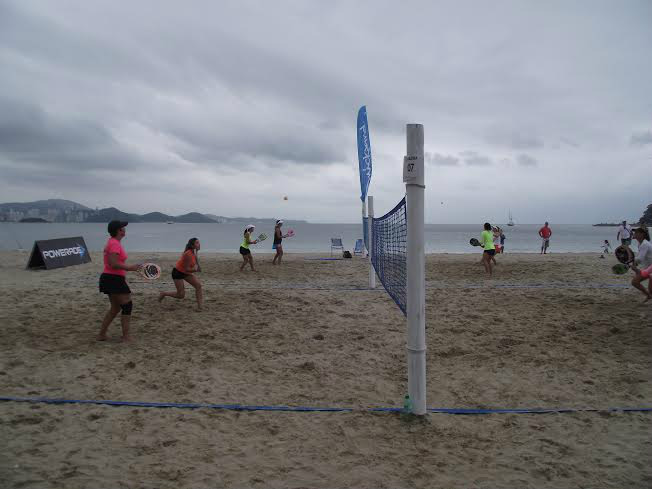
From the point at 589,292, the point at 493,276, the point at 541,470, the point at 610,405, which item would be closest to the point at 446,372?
the point at 610,405

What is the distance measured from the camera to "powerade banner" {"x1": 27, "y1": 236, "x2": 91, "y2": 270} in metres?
12.1

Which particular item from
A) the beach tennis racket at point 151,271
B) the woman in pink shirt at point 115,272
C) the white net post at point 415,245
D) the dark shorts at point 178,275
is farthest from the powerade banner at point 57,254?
the white net post at point 415,245

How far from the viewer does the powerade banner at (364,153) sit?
9.15 meters

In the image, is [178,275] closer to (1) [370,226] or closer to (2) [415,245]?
(1) [370,226]

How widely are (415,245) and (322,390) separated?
5.69ft

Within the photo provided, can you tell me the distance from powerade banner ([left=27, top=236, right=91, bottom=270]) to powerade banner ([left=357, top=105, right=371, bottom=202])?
373 inches

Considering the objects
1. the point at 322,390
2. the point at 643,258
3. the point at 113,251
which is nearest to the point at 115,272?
the point at 113,251

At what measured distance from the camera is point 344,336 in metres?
5.70

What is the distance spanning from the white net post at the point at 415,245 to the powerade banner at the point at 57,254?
1229 centimetres

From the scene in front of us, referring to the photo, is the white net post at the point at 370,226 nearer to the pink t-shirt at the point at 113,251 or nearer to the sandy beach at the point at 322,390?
the sandy beach at the point at 322,390

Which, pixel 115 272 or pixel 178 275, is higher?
pixel 115 272

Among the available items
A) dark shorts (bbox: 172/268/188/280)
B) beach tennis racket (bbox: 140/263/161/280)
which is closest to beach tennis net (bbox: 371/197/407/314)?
dark shorts (bbox: 172/268/188/280)

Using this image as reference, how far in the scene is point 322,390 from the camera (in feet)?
13.2

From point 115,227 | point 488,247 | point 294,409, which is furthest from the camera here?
point 488,247
